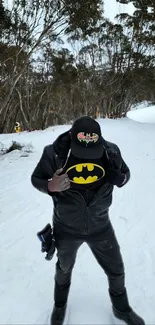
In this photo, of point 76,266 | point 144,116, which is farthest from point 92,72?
point 76,266

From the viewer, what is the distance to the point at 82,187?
2145mm

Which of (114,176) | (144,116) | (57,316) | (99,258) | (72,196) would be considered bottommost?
(144,116)

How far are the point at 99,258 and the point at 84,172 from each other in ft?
2.29

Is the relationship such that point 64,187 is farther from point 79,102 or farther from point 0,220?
point 79,102

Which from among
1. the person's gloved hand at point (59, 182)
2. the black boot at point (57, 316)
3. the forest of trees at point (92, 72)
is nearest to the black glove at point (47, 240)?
the person's gloved hand at point (59, 182)

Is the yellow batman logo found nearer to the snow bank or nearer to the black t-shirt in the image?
the black t-shirt

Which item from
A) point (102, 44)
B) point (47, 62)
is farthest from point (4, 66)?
point (102, 44)

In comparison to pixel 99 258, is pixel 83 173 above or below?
above

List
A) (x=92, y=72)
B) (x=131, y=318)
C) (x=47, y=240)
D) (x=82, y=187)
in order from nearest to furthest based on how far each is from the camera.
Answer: (x=82, y=187) < (x=47, y=240) < (x=131, y=318) < (x=92, y=72)

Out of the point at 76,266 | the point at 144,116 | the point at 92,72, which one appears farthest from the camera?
the point at 144,116

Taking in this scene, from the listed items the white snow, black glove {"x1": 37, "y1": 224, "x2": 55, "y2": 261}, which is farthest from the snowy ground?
the white snow

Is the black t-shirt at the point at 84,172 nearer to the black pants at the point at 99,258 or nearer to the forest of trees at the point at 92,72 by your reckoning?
the black pants at the point at 99,258

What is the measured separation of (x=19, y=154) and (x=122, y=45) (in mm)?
20782

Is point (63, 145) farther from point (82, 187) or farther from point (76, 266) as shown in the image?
point (76, 266)
